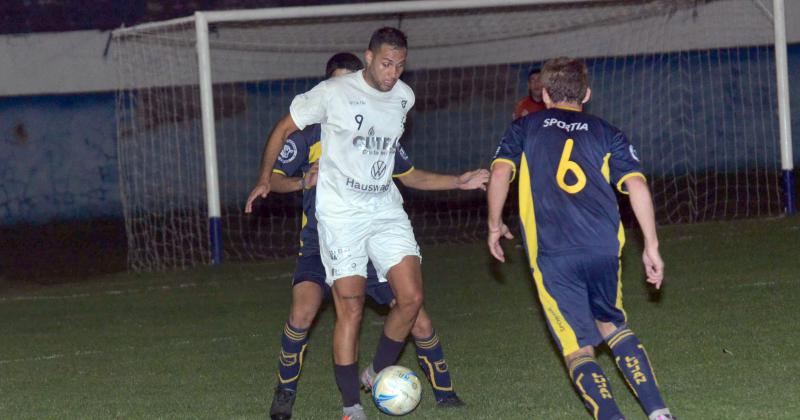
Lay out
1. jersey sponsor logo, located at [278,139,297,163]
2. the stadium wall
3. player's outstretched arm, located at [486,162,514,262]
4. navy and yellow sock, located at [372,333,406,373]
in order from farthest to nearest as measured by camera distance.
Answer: the stadium wall → jersey sponsor logo, located at [278,139,297,163] → navy and yellow sock, located at [372,333,406,373] → player's outstretched arm, located at [486,162,514,262]

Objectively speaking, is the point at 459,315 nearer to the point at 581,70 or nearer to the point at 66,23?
the point at 581,70

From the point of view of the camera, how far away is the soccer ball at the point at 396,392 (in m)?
5.35

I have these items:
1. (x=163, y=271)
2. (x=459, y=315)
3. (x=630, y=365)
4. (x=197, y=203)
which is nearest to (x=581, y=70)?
(x=630, y=365)

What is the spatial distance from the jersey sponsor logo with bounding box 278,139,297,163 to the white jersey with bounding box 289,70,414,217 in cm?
39

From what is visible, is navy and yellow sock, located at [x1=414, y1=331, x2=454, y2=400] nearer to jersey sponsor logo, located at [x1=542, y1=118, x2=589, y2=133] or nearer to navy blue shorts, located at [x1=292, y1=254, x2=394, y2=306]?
navy blue shorts, located at [x1=292, y1=254, x2=394, y2=306]

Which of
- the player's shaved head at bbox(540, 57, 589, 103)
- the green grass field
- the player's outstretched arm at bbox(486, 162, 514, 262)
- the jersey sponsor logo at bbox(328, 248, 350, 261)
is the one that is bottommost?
the green grass field

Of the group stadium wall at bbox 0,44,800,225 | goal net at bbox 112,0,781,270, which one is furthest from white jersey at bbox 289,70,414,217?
stadium wall at bbox 0,44,800,225

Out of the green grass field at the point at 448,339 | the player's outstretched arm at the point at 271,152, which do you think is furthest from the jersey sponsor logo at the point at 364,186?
the green grass field at the point at 448,339

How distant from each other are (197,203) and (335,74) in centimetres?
900

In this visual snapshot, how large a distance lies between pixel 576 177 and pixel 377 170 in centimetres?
109

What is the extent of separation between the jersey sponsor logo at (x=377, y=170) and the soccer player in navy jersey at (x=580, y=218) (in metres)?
0.76

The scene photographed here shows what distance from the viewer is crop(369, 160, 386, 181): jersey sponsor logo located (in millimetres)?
5438

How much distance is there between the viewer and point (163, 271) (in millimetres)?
12414

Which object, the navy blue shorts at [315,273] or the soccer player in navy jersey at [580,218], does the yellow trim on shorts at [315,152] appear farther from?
the soccer player in navy jersey at [580,218]
